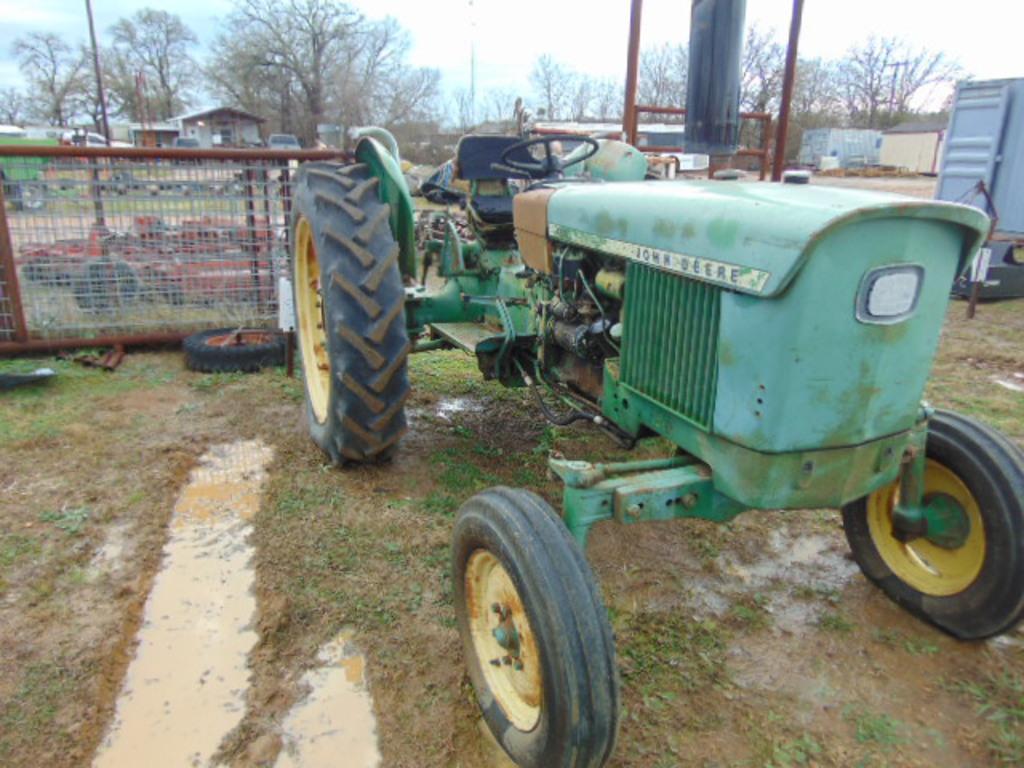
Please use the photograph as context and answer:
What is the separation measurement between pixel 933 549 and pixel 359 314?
2.25 meters

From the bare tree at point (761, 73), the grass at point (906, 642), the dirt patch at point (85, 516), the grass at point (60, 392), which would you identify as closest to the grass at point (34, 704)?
the dirt patch at point (85, 516)

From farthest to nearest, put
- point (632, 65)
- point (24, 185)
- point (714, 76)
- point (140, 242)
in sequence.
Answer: point (632, 65) → point (140, 242) → point (24, 185) → point (714, 76)

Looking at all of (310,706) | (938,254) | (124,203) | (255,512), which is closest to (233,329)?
(124,203)

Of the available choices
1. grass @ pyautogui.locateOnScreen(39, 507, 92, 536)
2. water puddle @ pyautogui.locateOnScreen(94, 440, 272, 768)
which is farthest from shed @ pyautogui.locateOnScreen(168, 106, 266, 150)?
water puddle @ pyautogui.locateOnScreen(94, 440, 272, 768)

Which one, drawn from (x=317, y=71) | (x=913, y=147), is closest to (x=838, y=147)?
(x=913, y=147)

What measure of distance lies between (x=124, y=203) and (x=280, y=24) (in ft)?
126

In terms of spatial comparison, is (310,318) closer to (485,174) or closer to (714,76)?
(485,174)

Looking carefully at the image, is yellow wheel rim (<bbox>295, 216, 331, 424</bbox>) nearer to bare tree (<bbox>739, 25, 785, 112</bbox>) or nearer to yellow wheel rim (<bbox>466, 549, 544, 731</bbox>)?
yellow wheel rim (<bbox>466, 549, 544, 731</bbox>)

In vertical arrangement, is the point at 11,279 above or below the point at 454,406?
above

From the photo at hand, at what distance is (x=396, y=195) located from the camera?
11.9 feet

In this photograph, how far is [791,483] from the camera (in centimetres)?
200

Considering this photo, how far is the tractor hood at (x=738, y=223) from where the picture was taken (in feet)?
5.86

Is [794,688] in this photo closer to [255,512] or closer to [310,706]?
[310,706]

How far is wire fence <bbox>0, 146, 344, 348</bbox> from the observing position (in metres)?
5.27
